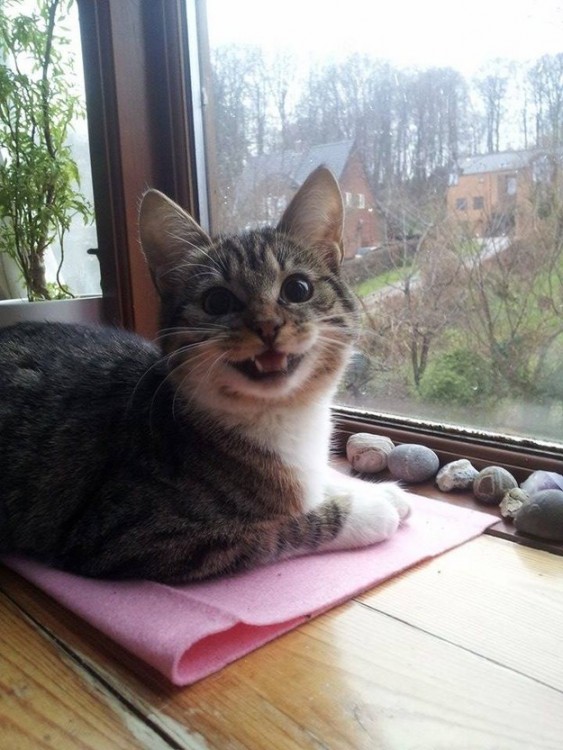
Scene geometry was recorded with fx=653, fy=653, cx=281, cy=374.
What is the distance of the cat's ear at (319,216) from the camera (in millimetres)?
1198

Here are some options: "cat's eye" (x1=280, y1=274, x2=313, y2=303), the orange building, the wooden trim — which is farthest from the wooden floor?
the wooden trim

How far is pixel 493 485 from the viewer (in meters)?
1.38

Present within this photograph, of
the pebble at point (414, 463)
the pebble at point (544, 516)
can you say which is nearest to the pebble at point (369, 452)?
the pebble at point (414, 463)

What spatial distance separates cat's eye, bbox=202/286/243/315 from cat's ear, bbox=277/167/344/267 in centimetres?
19

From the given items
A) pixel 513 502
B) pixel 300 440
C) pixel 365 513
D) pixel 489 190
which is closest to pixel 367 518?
pixel 365 513

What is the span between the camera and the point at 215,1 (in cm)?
188

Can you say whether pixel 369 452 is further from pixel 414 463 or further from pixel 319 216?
Answer: pixel 319 216

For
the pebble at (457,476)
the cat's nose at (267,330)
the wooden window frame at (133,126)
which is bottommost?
the pebble at (457,476)

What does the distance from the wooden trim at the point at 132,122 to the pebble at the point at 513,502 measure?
1.19 meters

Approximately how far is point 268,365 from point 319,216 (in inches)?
13.1

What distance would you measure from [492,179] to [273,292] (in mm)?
615

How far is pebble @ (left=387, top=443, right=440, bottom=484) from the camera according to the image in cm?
152

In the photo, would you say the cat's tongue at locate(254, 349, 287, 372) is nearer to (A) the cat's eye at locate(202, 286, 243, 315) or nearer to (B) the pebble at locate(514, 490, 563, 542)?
(A) the cat's eye at locate(202, 286, 243, 315)

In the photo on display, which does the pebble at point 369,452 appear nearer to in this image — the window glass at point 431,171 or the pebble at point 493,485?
the window glass at point 431,171
